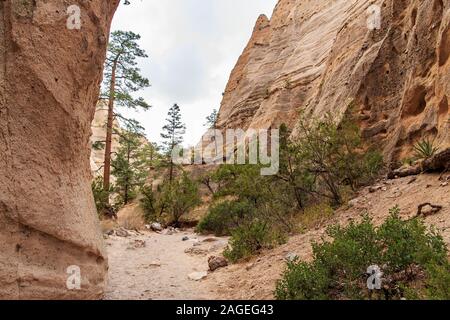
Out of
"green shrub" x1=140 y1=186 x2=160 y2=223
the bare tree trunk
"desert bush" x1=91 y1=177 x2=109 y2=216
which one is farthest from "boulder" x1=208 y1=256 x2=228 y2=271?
"green shrub" x1=140 y1=186 x2=160 y2=223

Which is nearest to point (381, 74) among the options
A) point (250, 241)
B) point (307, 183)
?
point (307, 183)

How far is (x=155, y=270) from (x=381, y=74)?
1148 cm

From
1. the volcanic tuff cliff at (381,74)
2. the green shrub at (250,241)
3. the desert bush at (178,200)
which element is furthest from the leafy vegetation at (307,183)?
the desert bush at (178,200)

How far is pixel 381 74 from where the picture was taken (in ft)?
46.9

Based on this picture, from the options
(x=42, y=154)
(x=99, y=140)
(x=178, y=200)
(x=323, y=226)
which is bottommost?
(x=178, y=200)

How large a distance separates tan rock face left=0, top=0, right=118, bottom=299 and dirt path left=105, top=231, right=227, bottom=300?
44.6 inches

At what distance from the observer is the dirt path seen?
5883 mm

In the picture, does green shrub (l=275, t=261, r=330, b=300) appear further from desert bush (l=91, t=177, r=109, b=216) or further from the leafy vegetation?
desert bush (l=91, t=177, r=109, b=216)

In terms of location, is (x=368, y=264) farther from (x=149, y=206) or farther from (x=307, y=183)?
(x=149, y=206)

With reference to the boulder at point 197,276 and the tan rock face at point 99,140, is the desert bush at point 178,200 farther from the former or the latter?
the boulder at point 197,276

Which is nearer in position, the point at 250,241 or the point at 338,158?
the point at 250,241

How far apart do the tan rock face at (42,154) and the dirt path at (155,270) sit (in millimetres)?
1133
